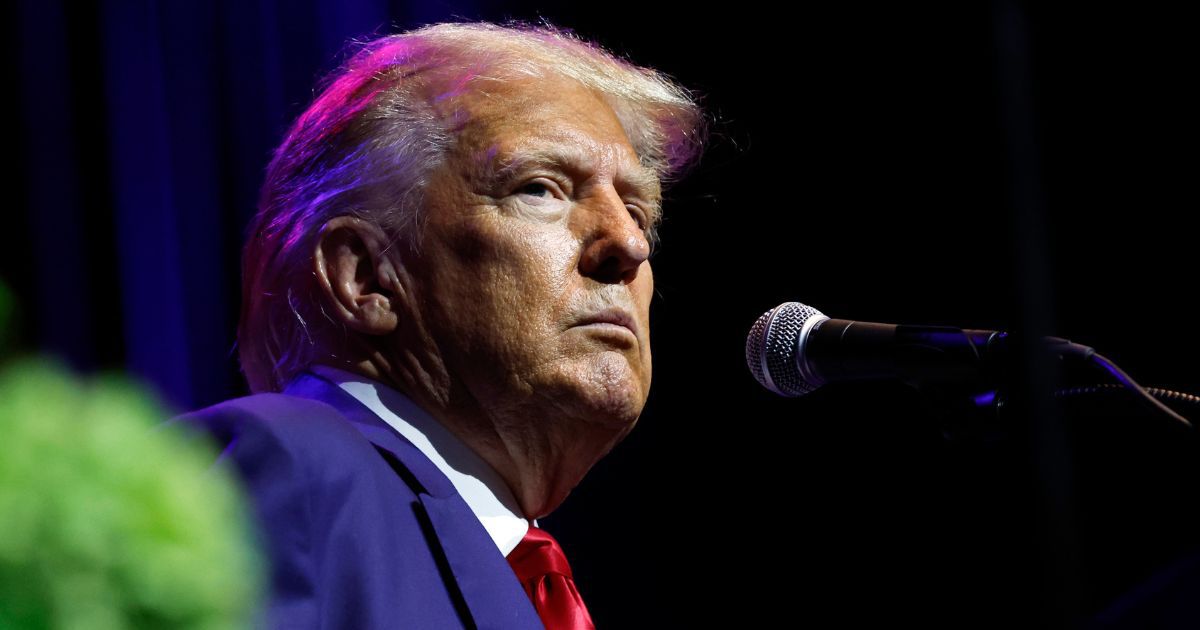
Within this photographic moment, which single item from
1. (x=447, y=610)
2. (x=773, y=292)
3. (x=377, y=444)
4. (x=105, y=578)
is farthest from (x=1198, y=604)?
(x=105, y=578)

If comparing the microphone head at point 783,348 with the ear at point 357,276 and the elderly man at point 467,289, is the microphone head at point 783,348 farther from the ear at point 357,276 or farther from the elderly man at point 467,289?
the ear at point 357,276

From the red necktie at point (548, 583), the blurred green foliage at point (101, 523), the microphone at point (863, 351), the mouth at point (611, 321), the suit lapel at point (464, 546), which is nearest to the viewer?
the blurred green foliage at point (101, 523)

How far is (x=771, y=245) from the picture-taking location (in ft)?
10.4

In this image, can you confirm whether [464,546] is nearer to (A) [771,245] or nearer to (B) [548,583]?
(B) [548,583]

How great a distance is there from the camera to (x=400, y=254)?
1980mm

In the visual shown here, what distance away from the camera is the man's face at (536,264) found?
6.20 ft

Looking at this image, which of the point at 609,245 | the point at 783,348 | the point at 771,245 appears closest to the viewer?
the point at 783,348

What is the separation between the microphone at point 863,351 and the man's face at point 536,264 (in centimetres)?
35

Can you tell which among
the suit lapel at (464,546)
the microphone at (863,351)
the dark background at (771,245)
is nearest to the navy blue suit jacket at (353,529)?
the suit lapel at (464,546)

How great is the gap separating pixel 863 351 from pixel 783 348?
0.41ft

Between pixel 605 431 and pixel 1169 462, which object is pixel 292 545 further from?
pixel 1169 462

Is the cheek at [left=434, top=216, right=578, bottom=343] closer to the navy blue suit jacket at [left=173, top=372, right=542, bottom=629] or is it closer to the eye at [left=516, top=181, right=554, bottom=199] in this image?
the eye at [left=516, top=181, right=554, bottom=199]

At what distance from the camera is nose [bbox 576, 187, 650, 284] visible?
198 centimetres

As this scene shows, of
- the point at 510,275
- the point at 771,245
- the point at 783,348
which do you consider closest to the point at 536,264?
the point at 510,275
